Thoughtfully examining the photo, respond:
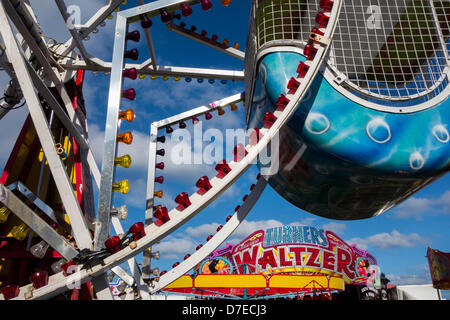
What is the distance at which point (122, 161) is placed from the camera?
2.91 m

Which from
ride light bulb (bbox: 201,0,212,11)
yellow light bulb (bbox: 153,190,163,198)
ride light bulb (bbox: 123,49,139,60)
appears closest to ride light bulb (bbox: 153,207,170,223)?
ride light bulb (bbox: 123,49,139,60)

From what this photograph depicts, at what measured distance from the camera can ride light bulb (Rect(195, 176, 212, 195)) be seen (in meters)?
2.95

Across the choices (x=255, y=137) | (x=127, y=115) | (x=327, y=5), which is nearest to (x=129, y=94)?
(x=127, y=115)

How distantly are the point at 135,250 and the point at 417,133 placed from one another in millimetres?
3029

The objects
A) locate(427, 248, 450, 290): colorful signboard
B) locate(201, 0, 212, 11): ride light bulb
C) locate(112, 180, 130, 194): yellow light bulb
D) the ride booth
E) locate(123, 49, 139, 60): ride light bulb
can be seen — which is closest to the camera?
locate(112, 180, 130, 194): yellow light bulb

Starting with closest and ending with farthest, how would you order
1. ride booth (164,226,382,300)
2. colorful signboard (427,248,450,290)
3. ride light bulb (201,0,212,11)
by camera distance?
ride light bulb (201,0,212,11) < colorful signboard (427,248,450,290) < ride booth (164,226,382,300)

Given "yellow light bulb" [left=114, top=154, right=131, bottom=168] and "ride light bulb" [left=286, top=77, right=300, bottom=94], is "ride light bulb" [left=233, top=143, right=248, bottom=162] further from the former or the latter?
"yellow light bulb" [left=114, top=154, right=131, bottom=168]

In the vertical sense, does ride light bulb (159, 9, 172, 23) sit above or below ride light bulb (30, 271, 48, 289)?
above

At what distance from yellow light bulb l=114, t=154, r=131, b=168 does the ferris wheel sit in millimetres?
12

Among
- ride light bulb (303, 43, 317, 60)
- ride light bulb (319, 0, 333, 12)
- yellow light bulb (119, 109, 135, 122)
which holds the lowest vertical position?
yellow light bulb (119, 109, 135, 122)

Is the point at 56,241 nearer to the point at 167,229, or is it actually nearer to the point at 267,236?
the point at 167,229

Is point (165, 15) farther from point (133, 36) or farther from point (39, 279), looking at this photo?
point (39, 279)

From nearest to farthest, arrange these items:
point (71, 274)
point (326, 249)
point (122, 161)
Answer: point (71, 274) → point (122, 161) → point (326, 249)

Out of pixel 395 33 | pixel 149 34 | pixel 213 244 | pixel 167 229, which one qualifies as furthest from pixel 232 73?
pixel 167 229
